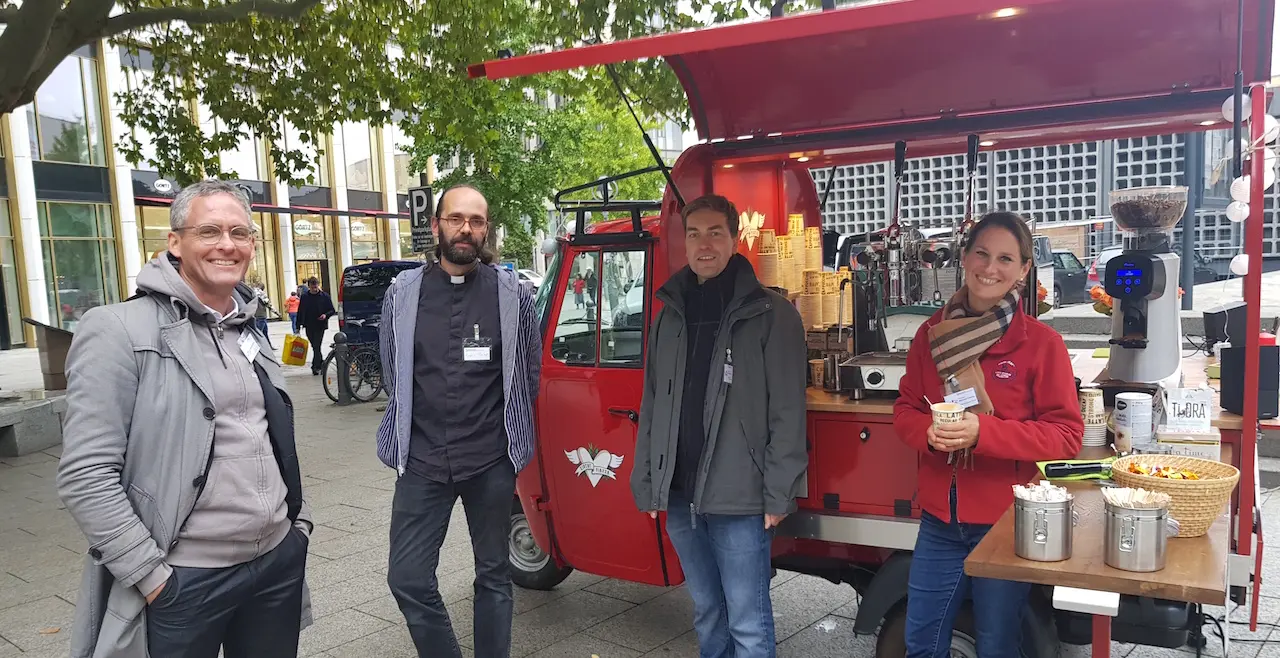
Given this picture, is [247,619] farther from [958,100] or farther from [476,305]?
[958,100]

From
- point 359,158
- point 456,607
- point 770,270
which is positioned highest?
point 359,158

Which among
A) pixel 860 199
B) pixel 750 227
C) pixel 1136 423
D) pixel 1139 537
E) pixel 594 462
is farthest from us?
pixel 860 199

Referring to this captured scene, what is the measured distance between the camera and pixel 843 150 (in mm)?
4219

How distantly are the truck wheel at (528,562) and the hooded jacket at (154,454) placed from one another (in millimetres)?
2257

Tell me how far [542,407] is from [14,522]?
532 centimetres

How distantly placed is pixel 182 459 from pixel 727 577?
1.77 meters

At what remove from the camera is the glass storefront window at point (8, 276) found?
20.6 m

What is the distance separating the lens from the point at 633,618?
4.25m

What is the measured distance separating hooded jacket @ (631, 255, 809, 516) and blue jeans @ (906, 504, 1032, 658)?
1.53ft

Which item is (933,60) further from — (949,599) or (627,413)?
(949,599)

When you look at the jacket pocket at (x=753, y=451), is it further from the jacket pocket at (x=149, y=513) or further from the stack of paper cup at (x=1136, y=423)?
the jacket pocket at (x=149, y=513)

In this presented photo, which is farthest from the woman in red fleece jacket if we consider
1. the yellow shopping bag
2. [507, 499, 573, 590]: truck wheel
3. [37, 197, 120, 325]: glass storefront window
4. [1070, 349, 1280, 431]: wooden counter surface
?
[37, 197, 120, 325]: glass storefront window

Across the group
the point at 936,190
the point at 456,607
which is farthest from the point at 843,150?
the point at 936,190

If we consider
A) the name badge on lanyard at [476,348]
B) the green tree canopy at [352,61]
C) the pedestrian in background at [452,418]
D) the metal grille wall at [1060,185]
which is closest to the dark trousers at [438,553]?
the pedestrian in background at [452,418]
